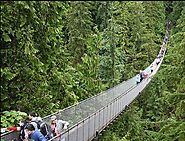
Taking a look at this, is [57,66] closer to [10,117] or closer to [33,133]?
[10,117]

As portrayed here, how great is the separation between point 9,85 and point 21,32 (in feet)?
4.71

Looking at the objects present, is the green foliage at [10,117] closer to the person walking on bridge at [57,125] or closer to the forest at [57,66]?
the forest at [57,66]

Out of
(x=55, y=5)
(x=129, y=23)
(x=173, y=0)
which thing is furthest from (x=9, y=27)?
(x=173, y=0)

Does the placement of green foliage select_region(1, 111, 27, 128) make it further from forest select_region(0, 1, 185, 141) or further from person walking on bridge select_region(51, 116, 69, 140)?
person walking on bridge select_region(51, 116, 69, 140)

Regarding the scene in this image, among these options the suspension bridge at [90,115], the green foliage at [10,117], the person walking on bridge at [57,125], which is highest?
the green foliage at [10,117]

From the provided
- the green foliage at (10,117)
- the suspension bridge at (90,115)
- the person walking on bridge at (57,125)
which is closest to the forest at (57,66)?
the green foliage at (10,117)

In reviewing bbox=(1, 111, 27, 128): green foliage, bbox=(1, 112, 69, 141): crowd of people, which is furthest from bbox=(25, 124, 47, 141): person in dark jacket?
bbox=(1, 111, 27, 128): green foliage

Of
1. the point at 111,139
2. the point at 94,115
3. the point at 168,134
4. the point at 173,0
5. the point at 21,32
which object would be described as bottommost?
the point at 111,139

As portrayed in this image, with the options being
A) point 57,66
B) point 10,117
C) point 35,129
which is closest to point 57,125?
point 10,117

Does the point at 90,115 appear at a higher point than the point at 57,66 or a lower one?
lower

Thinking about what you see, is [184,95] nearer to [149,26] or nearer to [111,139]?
[111,139]

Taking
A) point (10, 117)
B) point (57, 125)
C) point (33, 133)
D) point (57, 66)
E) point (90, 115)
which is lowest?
point (90, 115)

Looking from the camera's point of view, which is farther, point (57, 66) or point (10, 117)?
point (57, 66)

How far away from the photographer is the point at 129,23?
139 feet
